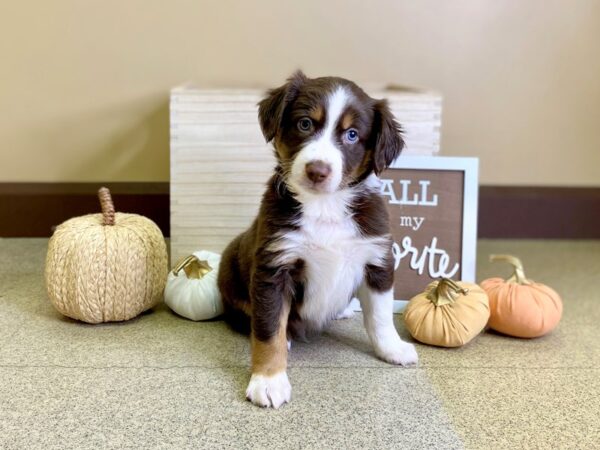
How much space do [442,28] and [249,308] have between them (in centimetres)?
182

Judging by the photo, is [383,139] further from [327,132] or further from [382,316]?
[382,316]

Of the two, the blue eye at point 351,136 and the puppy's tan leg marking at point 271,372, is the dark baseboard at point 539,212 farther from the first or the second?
the puppy's tan leg marking at point 271,372

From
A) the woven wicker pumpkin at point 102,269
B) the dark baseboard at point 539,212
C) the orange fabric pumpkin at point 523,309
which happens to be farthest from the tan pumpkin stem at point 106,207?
the dark baseboard at point 539,212

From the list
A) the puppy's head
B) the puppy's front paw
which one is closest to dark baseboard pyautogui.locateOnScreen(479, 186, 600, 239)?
the puppy's front paw

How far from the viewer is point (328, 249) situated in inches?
67.4

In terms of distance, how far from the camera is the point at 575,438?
146 centimetres

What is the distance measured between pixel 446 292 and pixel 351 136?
65cm

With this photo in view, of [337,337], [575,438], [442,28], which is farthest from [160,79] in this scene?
[575,438]

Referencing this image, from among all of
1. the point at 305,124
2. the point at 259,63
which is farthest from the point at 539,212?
the point at 305,124

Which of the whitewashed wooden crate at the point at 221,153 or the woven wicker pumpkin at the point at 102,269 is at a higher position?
the whitewashed wooden crate at the point at 221,153

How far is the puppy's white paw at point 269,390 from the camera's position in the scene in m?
1.56

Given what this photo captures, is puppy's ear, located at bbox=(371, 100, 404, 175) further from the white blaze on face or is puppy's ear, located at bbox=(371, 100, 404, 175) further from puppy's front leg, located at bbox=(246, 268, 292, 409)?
puppy's front leg, located at bbox=(246, 268, 292, 409)

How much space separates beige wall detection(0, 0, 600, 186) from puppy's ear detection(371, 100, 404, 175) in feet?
4.45

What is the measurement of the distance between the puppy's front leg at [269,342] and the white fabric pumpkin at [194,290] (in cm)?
47
